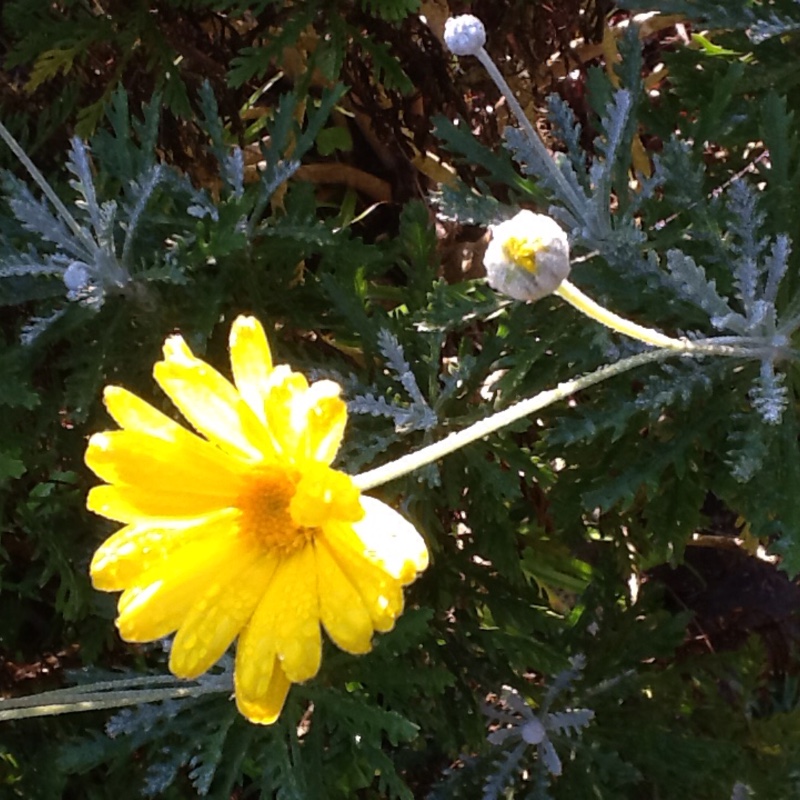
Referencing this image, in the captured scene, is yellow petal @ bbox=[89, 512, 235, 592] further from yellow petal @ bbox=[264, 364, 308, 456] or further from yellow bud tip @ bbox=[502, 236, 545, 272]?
yellow bud tip @ bbox=[502, 236, 545, 272]

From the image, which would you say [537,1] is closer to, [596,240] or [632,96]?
[632,96]

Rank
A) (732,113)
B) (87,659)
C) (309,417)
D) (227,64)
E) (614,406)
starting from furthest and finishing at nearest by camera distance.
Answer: (227,64)
(87,659)
(732,113)
(614,406)
(309,417)

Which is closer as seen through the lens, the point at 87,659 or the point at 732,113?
the point at 732,113

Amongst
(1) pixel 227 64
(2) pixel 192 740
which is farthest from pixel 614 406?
(1) pixel 227 64

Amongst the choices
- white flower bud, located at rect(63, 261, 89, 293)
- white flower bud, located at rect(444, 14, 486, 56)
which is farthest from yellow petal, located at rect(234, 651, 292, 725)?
white flower bud, located at rect(444, 14, 486, 56)

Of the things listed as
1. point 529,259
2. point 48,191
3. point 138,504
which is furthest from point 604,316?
point 48,191

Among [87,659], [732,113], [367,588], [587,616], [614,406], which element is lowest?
[587,616]

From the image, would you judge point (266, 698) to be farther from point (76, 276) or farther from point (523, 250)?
point (76, 276)
